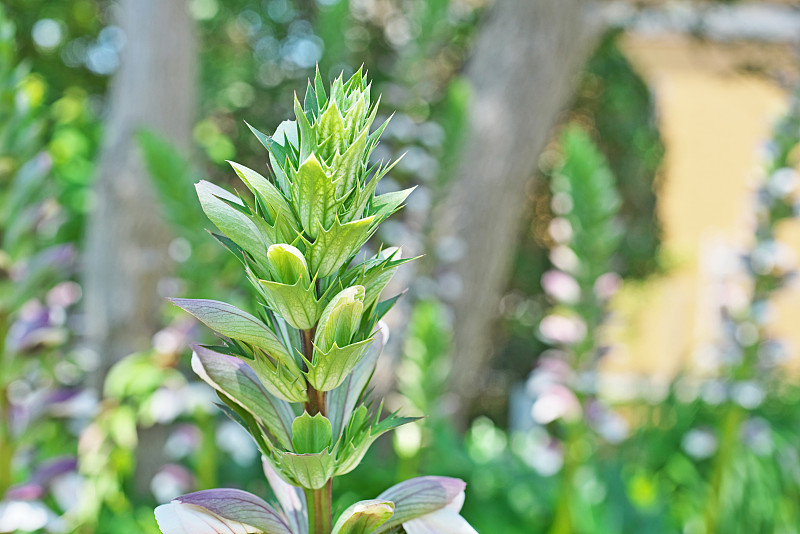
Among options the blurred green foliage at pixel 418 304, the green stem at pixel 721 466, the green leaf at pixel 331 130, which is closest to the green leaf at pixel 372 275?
the green leaf at pixel 331 130

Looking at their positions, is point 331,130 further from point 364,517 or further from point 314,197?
point 364,517

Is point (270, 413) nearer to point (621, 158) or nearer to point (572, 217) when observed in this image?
point (572, 217)

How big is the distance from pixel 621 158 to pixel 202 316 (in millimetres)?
7092

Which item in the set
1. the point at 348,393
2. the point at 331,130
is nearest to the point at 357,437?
the point at 348,393

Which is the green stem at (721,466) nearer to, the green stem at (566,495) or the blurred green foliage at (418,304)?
the blurred green foliage at (418,304)

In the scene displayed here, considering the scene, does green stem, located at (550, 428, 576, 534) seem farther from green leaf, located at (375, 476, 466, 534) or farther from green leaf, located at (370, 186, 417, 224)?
green leaf, located at (370, 186, 417, 224)

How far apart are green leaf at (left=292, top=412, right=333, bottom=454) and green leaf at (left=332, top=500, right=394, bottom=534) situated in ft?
0.20

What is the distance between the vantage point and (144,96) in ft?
10.0

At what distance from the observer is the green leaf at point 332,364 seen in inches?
21.9

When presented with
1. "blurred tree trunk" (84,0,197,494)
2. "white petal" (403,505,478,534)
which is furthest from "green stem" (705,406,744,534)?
"blurred tree trunk" (84,0,197,494)

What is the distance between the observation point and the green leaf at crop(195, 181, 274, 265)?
21.9 inches

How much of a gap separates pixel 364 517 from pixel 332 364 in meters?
Answer: 0.15

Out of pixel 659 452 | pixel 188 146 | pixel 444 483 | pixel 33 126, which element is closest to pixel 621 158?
pixel 659 452

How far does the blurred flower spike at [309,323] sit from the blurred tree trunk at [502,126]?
10.5 feet
